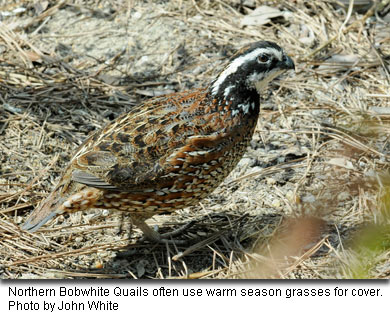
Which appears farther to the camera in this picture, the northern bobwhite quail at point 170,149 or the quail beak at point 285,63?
the quail beak at point 285,63

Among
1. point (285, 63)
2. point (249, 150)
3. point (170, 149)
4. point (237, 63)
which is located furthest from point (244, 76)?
point (249, 150)

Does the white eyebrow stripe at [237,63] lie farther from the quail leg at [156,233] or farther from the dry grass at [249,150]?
the quail leg at [156,233]

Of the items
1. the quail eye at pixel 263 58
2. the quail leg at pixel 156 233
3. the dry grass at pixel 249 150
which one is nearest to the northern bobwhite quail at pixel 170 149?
the quail eye at pixel 263 58

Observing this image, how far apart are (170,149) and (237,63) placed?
92cm

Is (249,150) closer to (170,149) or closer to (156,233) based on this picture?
(156,233)

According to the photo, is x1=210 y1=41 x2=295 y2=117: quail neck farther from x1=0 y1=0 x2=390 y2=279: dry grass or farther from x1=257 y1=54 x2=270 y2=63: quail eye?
x1=0 y1=0 x2=390 y2=279: dry grass

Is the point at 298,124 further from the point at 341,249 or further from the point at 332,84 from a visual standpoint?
the point at 341,249

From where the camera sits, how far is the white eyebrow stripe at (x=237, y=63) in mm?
5051

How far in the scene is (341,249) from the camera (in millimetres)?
5195

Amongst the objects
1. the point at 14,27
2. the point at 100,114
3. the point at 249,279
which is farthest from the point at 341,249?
the point at 14,27

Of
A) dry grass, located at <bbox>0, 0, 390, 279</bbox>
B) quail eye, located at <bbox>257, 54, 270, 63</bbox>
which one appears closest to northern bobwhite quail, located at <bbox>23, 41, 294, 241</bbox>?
quail eye, located at <bbox>257, 54, 270, 63</bbox>

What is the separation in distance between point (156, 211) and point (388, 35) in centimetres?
398

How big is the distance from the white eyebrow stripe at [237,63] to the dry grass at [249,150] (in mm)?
1024

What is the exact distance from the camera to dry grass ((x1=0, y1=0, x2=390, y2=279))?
5.26 meters
